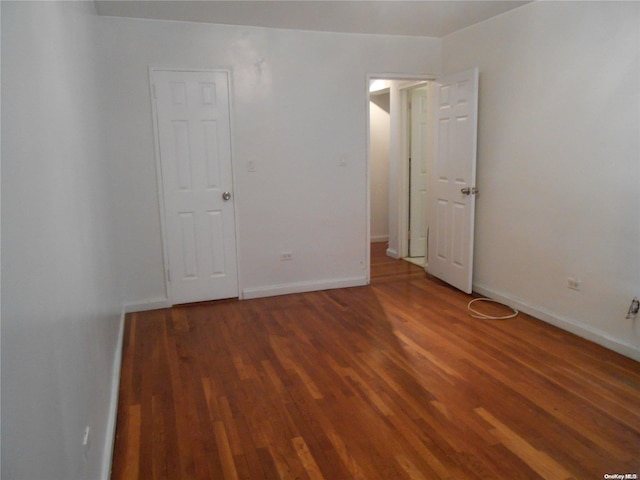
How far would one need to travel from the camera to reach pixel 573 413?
255cm

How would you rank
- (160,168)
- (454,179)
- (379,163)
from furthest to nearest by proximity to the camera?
(379,163) → (454,179) → (160,168)

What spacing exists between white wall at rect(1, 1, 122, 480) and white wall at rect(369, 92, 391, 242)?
5.14 m

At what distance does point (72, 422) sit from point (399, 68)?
4400 millimetres

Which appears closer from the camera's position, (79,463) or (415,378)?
(79,463)

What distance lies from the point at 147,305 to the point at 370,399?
2.48m

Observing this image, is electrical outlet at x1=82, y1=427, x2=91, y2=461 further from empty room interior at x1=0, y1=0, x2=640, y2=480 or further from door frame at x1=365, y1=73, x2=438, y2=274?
door frame at x1=365, y1=73, x2=438, y2=274

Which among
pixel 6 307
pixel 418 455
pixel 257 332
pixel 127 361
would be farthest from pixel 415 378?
pixel 6 307

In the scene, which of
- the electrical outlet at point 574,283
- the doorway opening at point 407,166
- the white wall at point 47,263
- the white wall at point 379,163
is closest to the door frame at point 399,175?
the doorway opening at point 407,166

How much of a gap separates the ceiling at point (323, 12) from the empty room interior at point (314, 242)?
0.03 meters

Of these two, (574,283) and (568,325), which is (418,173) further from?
(568,325)

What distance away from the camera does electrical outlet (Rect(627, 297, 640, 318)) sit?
312 cm

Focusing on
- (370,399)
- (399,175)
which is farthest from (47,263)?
(399,175)

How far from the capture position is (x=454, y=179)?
4660 mm

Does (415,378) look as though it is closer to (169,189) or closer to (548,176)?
(548,176)
